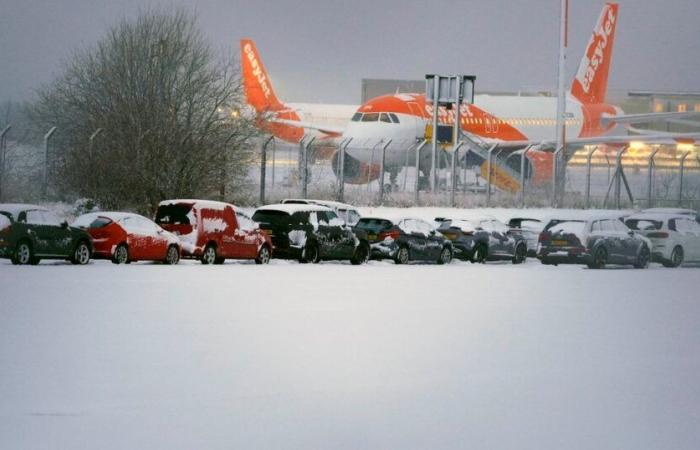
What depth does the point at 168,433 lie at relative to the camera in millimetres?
9320

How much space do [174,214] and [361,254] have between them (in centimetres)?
598

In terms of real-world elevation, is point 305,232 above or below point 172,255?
above

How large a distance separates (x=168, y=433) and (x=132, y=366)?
307 centimetres

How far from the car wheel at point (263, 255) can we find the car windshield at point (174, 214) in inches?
92.5

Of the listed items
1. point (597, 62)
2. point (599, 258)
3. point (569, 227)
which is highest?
point (597, 62)

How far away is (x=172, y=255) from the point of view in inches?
1139

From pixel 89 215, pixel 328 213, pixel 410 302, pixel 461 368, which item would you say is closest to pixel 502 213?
pixel 328 213

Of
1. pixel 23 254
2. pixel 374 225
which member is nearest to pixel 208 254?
pixel 23 254

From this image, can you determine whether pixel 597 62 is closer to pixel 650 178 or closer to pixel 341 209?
pixel 650 178

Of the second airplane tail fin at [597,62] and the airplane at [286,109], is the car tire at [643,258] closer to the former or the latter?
the airplane at [286,109]

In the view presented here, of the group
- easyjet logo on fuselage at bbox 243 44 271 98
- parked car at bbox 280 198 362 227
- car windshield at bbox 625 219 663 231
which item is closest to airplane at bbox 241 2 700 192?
easyjet logo on fuselage at bbox 243 44 271 98

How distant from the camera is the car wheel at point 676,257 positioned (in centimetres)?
3425

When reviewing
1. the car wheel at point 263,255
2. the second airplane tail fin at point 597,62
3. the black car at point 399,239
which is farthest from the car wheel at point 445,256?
the second airplane tail fin at point 597,62

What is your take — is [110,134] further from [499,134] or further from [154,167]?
[499,134]
